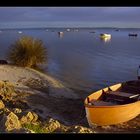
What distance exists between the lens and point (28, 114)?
6984 millimetres

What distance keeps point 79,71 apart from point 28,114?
13.7 m

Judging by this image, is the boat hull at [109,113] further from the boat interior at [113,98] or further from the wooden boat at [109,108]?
the boat interior at [113,98]

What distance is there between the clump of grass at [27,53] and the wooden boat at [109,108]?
7629 millimetres

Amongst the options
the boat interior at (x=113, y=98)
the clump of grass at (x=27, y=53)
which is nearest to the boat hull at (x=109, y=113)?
the boat interior at (x=113, y=98)

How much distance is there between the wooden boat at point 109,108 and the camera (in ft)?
26.8

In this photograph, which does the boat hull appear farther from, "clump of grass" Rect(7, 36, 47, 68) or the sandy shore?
"clump of grass" Rect(7, 36, 47, 68)

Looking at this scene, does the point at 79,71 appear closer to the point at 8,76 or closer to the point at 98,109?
the point at 8,76

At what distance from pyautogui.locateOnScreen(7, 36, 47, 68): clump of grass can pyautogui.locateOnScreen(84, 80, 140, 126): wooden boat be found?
7629 mm

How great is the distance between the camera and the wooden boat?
26.8 feet

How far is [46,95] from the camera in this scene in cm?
1202

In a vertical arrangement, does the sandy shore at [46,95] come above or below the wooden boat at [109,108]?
below

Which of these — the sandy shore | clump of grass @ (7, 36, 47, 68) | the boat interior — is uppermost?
clump of grass @ (7, 36, 47, 68)

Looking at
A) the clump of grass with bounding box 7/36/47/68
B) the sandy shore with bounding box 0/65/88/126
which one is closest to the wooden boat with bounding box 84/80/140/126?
the sandy shore with bounding box 0/65/88/126
